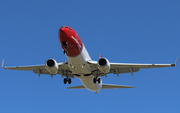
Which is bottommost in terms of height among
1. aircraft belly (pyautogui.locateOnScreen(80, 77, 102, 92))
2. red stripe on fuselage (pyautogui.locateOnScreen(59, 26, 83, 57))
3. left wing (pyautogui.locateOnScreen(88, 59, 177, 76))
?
aircraft belly (pyautogui.locateOnScreen(80, 77, 102, 92))

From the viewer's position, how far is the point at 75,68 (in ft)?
96.2

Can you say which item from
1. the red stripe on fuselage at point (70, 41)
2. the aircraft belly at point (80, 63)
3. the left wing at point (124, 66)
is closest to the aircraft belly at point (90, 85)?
the left wing at point (124, 66)

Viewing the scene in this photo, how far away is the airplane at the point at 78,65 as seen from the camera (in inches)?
1055

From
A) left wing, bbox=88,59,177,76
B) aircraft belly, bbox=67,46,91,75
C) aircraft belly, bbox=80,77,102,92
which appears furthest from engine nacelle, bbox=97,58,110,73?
aircraft belly, bbox=80,77,102,92

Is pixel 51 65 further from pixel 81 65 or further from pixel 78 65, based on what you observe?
pixel 81 65

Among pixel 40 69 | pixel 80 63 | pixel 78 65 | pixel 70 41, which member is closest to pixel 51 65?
pixel 78 65

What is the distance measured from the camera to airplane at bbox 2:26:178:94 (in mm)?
26803

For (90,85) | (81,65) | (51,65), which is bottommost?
(90,85)

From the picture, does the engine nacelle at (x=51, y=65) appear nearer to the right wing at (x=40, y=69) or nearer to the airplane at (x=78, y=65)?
the airplane at (x=78, y=65)

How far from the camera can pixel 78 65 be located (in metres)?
29.0

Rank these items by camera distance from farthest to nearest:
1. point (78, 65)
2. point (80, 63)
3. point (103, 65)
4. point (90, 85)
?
point (90, 85) → point (78, 65) → point (80, 63) → point (103, 65)

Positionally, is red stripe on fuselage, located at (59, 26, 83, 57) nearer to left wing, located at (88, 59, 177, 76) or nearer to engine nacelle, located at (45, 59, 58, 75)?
engine nacelle, located at (45, 59, 58, 75)

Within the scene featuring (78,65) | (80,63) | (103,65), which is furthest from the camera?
(78,65)

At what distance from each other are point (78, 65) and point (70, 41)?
11.4 ft
